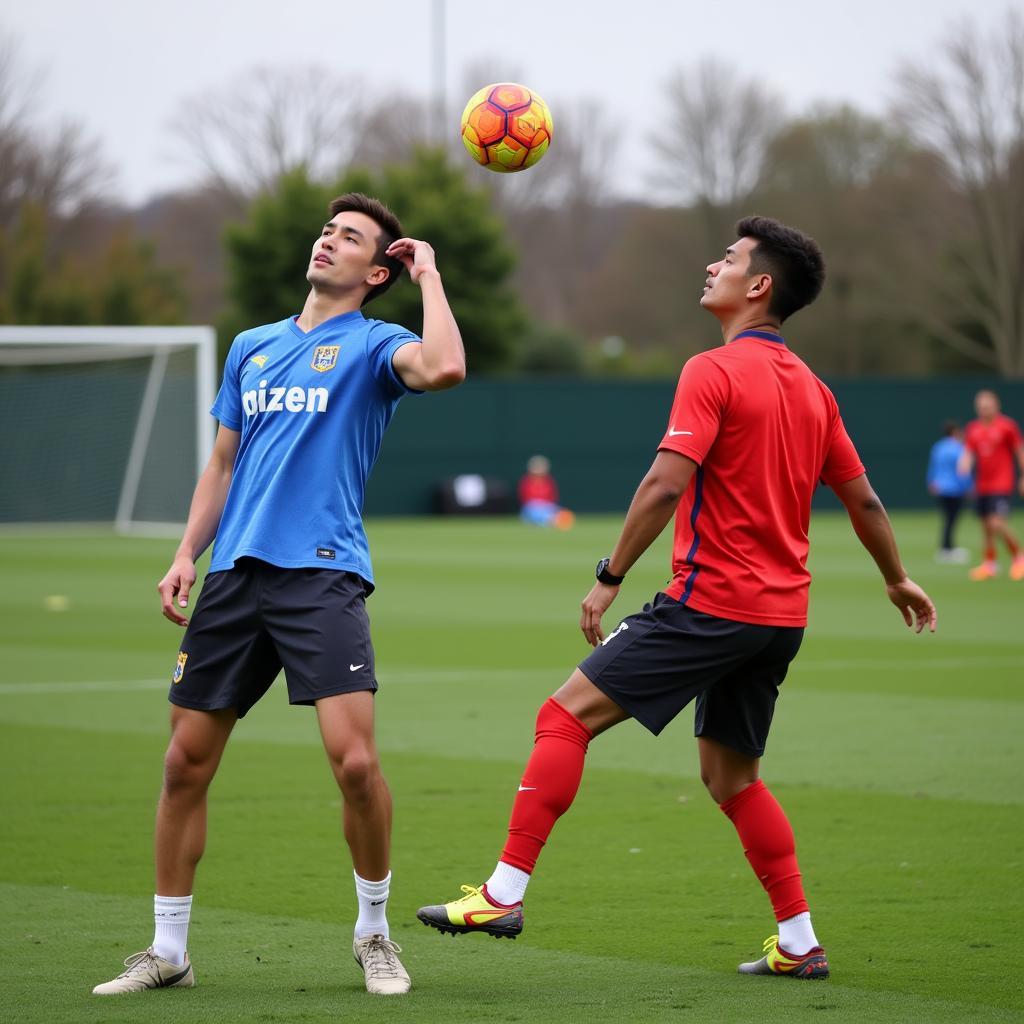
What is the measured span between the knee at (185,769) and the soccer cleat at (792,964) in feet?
5.79

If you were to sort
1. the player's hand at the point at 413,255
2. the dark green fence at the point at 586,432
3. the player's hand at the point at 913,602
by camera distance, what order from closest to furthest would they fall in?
the player's hand at the point at 413,255 → the player's hand at the point at 913,602 → the dark green fence at the point at 586,432

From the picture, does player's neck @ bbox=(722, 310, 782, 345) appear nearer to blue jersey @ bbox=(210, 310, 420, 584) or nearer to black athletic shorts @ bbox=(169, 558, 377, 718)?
blue jersey @ bbox=(210, 310, 420, 584)

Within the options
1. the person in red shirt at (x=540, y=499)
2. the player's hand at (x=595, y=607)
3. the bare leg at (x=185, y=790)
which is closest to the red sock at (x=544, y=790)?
the player's hand at (x=595, y=607)

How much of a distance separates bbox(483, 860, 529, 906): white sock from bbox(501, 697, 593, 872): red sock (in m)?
0.02

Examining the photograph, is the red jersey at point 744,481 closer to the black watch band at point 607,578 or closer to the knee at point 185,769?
the black watch band at point 607,578

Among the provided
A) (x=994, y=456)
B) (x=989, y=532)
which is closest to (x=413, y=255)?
(x=994, y=456)

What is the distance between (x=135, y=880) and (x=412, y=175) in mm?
44092

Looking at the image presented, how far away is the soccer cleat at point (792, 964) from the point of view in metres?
5.29

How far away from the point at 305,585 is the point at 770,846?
1.65 meters

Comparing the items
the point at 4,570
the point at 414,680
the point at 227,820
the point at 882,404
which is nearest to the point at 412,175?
the point at 882,404

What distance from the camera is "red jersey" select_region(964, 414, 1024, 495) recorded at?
23.8 meters

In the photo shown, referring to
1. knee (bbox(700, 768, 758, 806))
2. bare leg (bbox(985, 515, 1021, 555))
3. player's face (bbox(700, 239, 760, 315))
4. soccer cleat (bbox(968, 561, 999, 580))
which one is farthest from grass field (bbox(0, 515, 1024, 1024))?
soccer cleat (bbox(968, 561, 999, 580))

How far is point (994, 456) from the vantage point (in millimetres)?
23812

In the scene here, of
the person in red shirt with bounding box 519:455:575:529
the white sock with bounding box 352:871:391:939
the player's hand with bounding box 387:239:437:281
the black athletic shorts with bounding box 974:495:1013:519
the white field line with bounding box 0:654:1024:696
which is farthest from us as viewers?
the person in red shirt with bounding box 519:455:575:529
